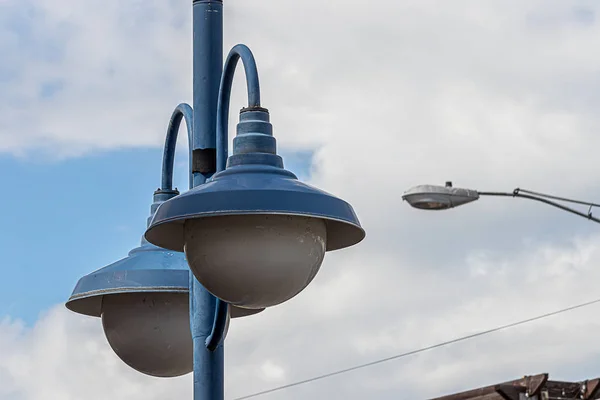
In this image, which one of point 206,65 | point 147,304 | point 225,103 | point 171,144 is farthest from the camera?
point 171,144

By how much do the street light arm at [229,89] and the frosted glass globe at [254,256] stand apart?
53cm

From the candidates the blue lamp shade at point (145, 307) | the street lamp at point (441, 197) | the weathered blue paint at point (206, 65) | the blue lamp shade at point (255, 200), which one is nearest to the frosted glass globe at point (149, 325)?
the blue lamp shade at point (145, 307)

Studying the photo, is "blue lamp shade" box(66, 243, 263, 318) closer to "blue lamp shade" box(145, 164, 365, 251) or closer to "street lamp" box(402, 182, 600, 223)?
"blue lamp shade" box(145, 164, 365, 251)

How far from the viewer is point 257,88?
4605mm

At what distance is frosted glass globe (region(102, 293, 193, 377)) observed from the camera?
5.39 meters

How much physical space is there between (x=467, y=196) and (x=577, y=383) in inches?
120

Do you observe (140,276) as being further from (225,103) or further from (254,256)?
(254,256)

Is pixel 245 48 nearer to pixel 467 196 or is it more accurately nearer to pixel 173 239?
pixel 173 239

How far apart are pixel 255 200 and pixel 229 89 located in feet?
2.48

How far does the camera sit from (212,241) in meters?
4.34

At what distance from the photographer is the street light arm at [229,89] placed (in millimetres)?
4609

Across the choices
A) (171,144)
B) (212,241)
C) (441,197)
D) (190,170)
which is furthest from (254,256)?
(441,197)

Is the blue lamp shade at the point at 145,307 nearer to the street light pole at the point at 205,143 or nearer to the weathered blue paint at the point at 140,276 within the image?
the weathered blue paint at the point at 140,276

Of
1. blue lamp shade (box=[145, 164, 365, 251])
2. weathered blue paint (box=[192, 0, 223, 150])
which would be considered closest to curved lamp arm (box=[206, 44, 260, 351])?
weathered blue paint (box=[192, 0, 223, 150])
